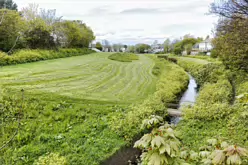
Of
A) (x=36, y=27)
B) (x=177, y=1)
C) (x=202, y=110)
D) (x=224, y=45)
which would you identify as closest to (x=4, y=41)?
(x=36, y=27)

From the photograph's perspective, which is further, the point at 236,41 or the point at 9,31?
the point at 9,31

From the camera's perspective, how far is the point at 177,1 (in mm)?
11219

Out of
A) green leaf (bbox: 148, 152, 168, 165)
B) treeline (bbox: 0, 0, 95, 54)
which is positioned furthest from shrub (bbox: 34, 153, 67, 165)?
treeline (bbox: 0, 0, 95, 54)

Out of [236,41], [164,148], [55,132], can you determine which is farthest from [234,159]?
[236,41]

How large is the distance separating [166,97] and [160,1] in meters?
6.82

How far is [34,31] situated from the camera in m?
18.6

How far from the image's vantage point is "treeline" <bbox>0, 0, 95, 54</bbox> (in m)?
14.6

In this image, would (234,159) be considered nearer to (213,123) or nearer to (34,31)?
(213,123)

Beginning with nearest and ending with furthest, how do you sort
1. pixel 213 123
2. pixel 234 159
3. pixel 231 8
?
pixel 234 159 < pixel 213 123 < pixel 231 8

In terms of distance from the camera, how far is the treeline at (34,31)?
1463 cm

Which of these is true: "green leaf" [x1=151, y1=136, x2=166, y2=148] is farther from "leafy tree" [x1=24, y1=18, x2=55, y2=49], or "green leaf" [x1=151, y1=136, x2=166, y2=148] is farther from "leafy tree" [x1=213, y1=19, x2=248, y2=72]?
"leafy tree" [x1=24, y1=18, x2=55, y2=49]

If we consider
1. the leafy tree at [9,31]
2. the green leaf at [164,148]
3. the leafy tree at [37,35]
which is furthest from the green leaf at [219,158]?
the leafy tree at [37,35]

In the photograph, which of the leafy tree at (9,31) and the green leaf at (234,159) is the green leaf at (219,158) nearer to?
the green leaf at (234,159)

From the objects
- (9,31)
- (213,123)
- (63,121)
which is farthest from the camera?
(9,31)
